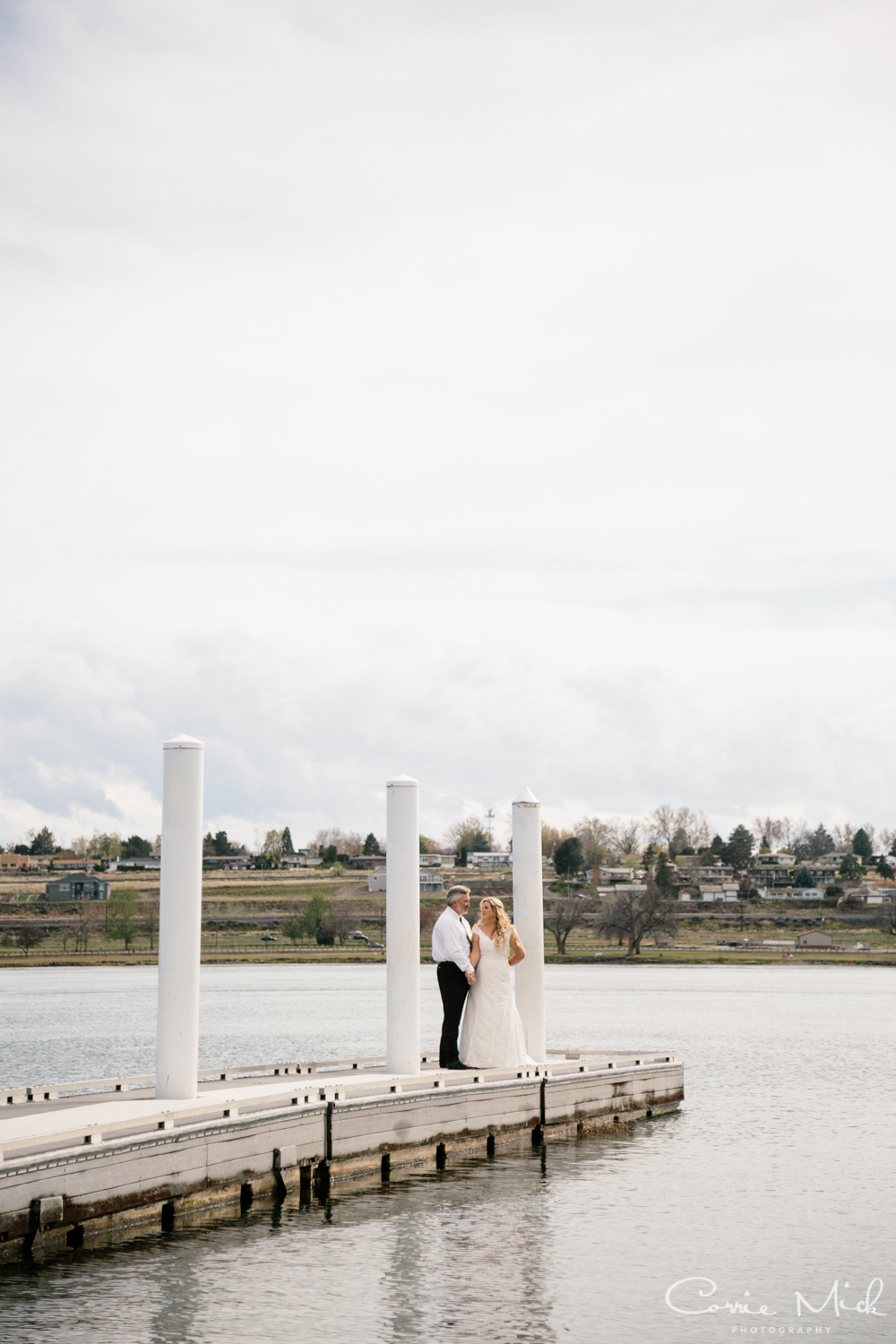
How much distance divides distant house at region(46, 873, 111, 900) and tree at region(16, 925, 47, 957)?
27.3 m

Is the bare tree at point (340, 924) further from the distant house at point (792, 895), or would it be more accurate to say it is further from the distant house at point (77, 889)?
the distant house at point (792, 895)

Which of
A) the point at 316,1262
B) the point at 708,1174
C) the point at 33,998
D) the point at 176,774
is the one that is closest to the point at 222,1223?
the point at 316,1262

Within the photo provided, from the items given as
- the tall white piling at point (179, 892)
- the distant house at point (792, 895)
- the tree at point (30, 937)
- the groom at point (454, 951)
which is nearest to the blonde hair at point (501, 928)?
the groom at point (454, 951)

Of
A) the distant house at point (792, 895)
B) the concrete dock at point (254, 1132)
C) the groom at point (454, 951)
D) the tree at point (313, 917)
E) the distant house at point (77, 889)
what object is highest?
the distant house at point (77, 889)

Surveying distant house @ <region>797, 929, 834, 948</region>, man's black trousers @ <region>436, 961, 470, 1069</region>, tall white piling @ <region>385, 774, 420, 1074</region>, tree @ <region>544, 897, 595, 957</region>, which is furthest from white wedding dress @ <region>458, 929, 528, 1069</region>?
distant house @ <region>797, 929, 834, 948</region>

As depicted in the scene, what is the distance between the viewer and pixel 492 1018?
19266 millimetres

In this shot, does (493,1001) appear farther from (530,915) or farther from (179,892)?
(179,892)

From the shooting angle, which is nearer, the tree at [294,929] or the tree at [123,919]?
the tree at [123,919]

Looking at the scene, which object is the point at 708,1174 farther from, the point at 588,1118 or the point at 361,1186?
the point at 361,1186

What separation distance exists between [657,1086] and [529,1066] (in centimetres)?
436

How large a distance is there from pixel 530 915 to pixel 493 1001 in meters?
2.41

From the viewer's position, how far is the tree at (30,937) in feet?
468

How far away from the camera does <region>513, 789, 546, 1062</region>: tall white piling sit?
20.8 metres

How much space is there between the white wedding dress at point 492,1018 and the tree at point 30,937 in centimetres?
12827
